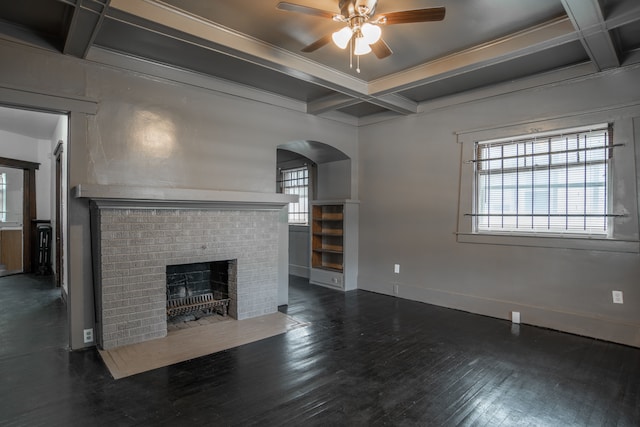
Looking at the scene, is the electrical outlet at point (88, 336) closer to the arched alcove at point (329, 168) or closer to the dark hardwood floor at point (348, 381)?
the dark hardwood floor at point (348, 381)

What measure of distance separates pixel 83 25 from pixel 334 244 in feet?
15.0

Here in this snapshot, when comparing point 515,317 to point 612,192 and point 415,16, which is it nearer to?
point 612,192

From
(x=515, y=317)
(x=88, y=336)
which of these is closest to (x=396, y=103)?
(x=515, y=317)

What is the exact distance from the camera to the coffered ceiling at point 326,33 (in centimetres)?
274

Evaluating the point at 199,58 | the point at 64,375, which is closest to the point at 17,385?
the point at 64,375

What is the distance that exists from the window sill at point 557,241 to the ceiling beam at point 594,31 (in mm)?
1750

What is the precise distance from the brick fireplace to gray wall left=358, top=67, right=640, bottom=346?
202cm

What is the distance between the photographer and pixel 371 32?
8.50 feet

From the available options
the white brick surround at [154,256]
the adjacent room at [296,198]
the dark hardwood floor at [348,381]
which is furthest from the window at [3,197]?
the white brick surround at [154,256]

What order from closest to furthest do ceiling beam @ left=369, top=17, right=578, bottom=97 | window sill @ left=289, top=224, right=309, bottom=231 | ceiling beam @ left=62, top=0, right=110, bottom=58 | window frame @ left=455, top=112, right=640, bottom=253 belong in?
ceiling beam @ left=62, top=0, right=110, bottom=58
ceiling beam @ left=369, top=17, right=578, bottom=97
window frame @ left=455, top=112, right=640, bottom=253
window sill @ left=289, top=224, right=309, bottom=231

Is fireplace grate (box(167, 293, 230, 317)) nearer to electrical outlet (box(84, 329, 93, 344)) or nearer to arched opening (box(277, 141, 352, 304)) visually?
electrical outlet (box(84, 329, 93, 344))

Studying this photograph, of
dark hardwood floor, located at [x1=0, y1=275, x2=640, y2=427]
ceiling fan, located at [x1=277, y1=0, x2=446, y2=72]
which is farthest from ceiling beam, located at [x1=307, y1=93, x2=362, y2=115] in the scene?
dark hardwood floor, located at [x1=0, y1=275, x2=640, y2=427]

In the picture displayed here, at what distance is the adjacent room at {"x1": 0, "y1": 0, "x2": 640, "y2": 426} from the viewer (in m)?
2.57

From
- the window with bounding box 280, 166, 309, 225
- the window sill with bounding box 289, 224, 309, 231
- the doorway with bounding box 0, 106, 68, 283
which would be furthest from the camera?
the window with bounding box 280, 166, 309, 225
